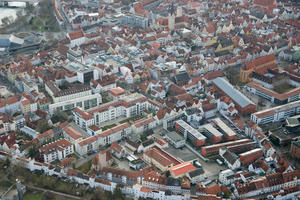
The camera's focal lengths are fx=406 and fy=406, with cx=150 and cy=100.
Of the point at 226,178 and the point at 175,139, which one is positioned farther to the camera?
the point at 175,139

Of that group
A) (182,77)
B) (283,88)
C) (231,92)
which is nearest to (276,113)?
(231,92)

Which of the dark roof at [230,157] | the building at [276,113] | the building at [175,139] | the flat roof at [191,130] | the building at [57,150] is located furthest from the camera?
the building at [276,113]

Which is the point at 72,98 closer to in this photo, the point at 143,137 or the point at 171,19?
the point at 143,137

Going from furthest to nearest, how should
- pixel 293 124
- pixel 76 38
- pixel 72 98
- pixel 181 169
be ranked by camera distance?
pixel 76 38, pixel 72 98, pixel 293 124, pixel 181 169

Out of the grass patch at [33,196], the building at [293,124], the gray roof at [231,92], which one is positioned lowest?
the grass patch at [33,196]

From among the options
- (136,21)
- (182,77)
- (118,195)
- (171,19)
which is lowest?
(118,195)

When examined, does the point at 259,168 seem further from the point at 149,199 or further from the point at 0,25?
the point at 0,25

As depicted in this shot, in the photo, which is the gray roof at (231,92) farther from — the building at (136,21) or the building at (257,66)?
the building at (136,21)

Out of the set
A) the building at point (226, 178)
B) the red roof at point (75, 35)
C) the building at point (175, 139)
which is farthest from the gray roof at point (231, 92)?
the red roof at point (75, 35)
